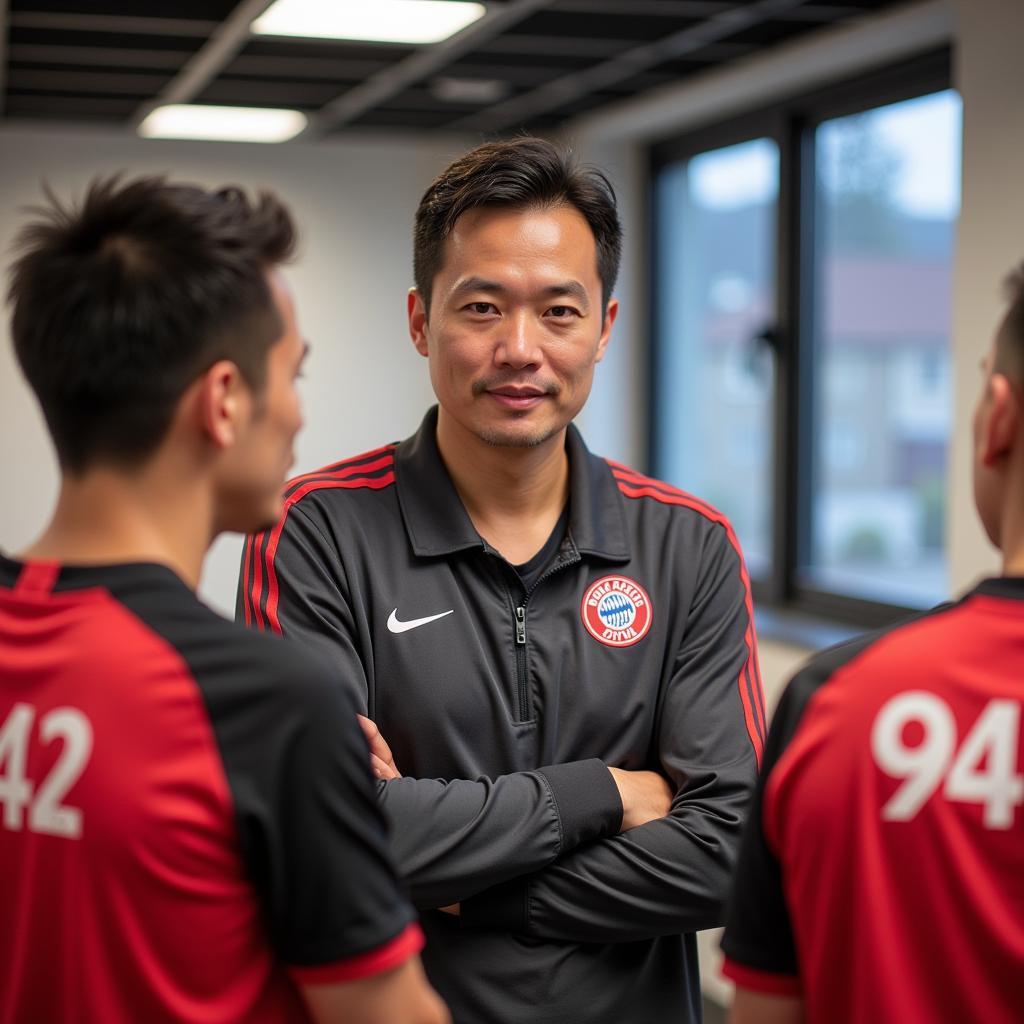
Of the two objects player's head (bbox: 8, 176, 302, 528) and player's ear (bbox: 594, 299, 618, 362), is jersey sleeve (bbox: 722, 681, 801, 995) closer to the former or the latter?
player's head (bbox: 8, 176, 302, 528)

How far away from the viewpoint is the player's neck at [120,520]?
3.25 ft

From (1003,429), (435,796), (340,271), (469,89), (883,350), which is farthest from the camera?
(340,271)

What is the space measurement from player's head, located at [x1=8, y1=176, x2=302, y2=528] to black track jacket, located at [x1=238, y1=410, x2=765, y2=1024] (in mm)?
599

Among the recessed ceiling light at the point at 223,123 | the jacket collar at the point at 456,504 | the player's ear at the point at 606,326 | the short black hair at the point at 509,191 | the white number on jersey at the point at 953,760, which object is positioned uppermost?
the recessed ceiling light at the point at 223,123

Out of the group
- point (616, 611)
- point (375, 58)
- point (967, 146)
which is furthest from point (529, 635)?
point (375, 58)

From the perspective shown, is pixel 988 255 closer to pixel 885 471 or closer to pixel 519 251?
pixel 885 471

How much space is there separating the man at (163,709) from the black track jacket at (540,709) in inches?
20.2

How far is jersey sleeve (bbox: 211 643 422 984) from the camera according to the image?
927 mm

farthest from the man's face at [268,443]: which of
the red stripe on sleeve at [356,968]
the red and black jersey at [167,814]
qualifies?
the red stripe on sleeve at [356,968]

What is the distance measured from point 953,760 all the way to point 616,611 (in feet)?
2.46

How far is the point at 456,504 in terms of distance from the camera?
5.55ft

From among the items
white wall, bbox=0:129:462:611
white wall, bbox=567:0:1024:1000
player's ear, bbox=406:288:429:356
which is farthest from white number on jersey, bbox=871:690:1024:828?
white wall, bbox=0:129:462:611

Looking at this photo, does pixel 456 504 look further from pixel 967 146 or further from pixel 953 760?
pixel 967 146

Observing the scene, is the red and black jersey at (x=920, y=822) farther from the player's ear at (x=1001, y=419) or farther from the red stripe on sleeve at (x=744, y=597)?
the red stripe on sleeve at (x=744, y=597)
